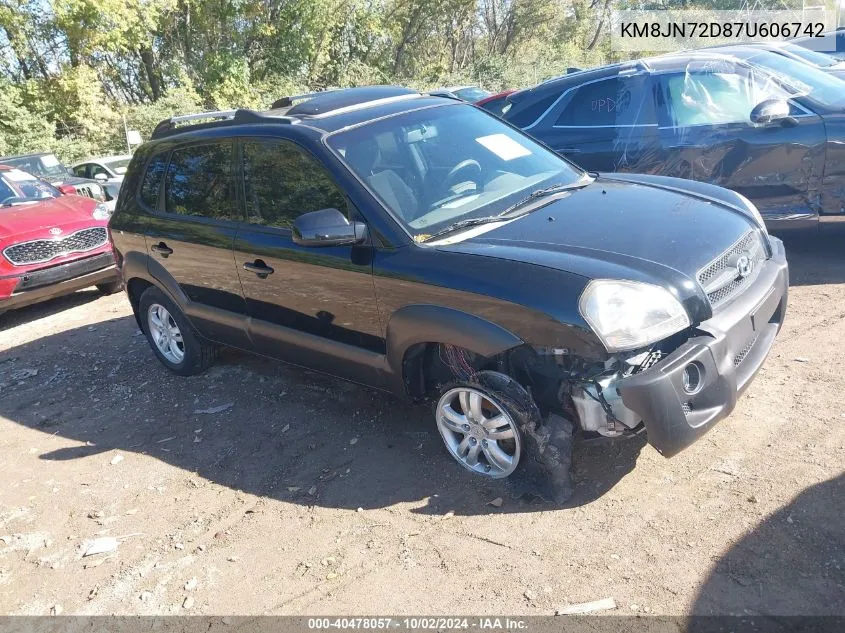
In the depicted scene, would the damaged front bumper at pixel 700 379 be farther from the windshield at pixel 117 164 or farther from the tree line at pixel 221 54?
the tree line at pixel 221 54

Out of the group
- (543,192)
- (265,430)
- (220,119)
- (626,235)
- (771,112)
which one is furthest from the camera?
(771,112)

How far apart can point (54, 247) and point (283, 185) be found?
489 centimetres

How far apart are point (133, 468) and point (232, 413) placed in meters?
0.74

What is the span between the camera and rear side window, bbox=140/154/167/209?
526 centimetres

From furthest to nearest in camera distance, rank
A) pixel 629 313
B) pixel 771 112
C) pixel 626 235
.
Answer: pixel 771 112, pixel 626 235, pixel 629 313

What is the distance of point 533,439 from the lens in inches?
131

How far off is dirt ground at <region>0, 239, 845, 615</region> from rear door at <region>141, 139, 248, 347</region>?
0.67 m

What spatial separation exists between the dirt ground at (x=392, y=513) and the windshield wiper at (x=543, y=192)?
1.33 m

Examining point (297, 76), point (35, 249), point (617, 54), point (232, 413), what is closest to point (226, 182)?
point (232, 413)

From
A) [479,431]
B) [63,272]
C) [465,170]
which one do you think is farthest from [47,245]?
[479,431]

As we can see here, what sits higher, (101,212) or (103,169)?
(101,212)

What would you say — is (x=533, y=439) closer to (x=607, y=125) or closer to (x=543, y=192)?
(x=543, y=192)

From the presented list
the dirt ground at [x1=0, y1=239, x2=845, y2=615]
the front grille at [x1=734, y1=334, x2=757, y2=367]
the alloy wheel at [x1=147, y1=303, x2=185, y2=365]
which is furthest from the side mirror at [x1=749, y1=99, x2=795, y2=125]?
the alloy wheel at [x1=147, y1=303, x2=185, y2=365]

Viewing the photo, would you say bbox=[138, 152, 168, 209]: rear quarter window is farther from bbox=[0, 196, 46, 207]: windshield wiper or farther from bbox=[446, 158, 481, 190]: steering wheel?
bbox=[0, 196, 46, 207]: windshield wiper
